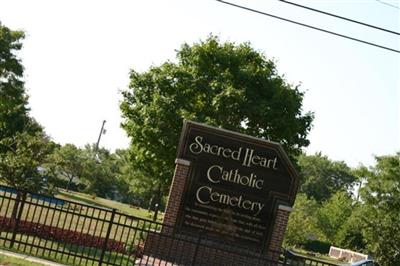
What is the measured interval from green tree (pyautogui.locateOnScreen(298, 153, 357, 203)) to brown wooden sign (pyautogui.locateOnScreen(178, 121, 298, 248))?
350ft

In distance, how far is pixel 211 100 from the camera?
87.3ft

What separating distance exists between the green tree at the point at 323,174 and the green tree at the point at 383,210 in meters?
83.6

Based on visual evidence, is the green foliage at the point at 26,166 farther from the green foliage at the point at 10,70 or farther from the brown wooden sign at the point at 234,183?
the green foliage at the point at 10,70

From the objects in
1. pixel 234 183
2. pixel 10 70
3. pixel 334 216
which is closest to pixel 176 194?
pixel 234 183

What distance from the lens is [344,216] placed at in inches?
2303

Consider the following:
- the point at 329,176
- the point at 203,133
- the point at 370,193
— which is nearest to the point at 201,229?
the point at 203,133

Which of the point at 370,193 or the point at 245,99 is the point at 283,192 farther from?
the point at 370,193

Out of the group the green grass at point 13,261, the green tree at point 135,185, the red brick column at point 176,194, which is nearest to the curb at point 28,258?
the green grass at point 13,261

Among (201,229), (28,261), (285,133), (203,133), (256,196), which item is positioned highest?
(285,133)

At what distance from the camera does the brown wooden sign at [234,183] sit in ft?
53.7

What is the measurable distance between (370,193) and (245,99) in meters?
17.0

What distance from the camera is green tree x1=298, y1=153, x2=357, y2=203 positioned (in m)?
121

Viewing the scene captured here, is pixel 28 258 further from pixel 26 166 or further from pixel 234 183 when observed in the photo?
pixel 234 183

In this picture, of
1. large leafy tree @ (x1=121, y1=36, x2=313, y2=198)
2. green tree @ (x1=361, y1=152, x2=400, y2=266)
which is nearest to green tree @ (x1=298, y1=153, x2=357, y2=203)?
green tree @ (x1=361, y1=152, x2=400, y2=266)
